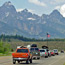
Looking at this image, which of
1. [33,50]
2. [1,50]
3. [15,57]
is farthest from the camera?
[1,50]

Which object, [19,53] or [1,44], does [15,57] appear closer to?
[19,53]

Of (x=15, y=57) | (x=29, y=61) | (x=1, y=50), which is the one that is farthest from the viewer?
(x=1, y=50)

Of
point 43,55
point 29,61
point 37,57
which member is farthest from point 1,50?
point 29,61

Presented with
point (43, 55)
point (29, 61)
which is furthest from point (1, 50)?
point (29, 61)

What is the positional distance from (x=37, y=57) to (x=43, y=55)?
10203 millimetres

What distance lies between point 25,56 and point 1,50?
47041 mm

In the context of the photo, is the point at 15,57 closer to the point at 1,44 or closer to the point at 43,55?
the point at 43,55

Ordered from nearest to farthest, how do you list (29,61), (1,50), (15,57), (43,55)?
1. (15,57)
2. (29,61)
3. (43,55)
4. (1,50)

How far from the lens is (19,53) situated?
28.5 m

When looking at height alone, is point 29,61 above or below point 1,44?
below

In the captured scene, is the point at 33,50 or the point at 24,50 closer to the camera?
the point at 24,50

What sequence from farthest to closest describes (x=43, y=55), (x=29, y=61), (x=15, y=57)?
(x=43, y=55) < (x=29, y=61) < (x=15, y=57)

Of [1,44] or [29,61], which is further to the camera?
[1,44]

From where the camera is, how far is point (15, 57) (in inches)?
1118
